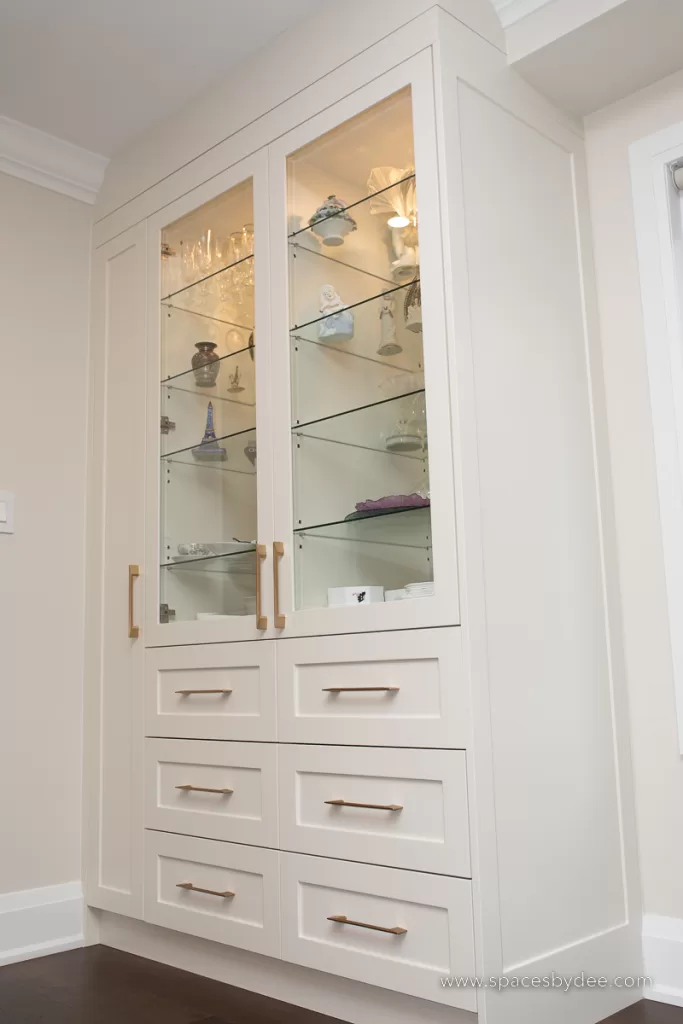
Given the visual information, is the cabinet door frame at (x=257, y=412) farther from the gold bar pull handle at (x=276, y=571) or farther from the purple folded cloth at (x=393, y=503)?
the purple folded cloth at (x=393, y=503)

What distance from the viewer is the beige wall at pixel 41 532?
108 inches

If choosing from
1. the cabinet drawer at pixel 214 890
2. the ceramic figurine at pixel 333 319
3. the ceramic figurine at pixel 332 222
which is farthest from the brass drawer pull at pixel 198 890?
the ceramic figurine at pixel 332 222

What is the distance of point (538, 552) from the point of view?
212cm

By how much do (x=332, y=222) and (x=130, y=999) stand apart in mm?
2054

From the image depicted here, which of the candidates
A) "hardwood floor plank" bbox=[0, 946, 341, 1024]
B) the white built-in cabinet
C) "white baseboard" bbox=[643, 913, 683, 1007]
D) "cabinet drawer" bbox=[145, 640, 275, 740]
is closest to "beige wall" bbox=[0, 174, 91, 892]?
the white built-in cabinet

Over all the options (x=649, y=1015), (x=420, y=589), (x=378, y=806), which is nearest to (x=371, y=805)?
(x=378, y=806)

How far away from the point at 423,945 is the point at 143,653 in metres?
1.23

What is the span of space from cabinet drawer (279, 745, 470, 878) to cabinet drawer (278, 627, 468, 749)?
39 millimetres

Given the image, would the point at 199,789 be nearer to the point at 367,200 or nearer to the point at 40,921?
the point at 40,921

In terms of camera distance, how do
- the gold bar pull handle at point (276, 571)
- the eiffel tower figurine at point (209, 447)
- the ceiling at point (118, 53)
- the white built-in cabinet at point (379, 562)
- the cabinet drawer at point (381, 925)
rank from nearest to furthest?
1. the cabinet drawer at point (381, 925)
2. the white built-in cabinet at point (379, 562)
3. the gold bar pull handle at point (276, 571)
4. the ceiling at point (118, 53)
5. the eiffel tower figurine at point (209, 447)

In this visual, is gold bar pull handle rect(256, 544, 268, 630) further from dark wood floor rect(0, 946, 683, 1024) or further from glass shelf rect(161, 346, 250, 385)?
dark wood floor rect(0, 946, 683, 1024)

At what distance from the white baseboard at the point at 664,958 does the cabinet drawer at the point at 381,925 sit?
26.1 inches

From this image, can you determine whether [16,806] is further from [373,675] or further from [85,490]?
[373,675]

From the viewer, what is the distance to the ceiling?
2.43m
